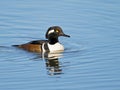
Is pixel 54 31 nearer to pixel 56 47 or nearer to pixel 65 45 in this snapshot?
pixel 56 47

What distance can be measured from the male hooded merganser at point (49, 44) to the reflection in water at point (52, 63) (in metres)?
0.49

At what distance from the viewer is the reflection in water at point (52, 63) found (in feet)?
71.3

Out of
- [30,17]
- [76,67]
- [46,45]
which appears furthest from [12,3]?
[76,67]

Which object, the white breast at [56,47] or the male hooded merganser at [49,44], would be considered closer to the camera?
the male hooded merganser at [49,44]

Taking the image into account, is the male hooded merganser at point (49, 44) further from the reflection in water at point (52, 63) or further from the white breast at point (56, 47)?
the reflection in water at point (52, 63)

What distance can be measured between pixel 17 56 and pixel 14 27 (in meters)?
3.15

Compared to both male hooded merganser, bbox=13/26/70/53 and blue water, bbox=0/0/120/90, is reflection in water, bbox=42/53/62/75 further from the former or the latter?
male hooded merganser, bbox=13/26/70/53

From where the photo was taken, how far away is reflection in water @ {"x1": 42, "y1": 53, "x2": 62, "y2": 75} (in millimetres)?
21723

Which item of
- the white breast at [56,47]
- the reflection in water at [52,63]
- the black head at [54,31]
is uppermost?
the black head at [54,31]

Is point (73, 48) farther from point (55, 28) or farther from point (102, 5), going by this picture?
point (102, 5)

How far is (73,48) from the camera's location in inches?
987

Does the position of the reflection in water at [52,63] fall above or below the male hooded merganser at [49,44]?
below

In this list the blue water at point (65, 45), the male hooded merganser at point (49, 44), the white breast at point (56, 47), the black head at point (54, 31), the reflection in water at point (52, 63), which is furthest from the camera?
the black head at point (54, 31)

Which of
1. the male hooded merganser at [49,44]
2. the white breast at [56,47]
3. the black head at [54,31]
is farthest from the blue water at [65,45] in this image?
the black head at [54,31]
